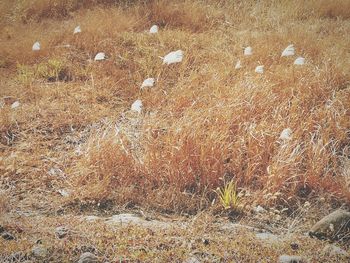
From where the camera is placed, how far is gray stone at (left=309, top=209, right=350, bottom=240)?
2695mm

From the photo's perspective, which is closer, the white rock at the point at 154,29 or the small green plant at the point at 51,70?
the small green plant at the point at 51,70

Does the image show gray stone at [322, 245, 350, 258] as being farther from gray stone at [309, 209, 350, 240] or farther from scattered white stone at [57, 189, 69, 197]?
scattered white stone at [57, 189, 69, 197]

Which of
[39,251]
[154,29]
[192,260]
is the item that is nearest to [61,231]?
[39,251]

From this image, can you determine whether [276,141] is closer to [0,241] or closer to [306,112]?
[306,112]

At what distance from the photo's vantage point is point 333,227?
271cm

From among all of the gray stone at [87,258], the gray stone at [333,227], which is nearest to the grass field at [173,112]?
the gray stone at [87,258]

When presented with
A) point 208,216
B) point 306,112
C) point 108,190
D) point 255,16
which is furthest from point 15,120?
point 255,16

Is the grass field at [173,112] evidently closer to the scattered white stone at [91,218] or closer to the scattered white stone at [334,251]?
the scattered white stone at [91,218]

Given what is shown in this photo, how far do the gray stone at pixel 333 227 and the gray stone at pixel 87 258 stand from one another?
1473 mm

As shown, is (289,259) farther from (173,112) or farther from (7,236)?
(173,112)

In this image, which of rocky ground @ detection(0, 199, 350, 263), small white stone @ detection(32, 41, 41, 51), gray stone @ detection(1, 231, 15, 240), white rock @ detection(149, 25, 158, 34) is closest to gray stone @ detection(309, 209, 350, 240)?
rocky ground @ detection(0, 199, 350, 263)

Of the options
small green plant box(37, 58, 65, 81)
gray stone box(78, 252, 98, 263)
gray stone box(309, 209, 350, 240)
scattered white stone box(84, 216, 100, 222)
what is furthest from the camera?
small green plant box(37, 58, 65, 81)

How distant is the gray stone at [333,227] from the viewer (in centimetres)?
270

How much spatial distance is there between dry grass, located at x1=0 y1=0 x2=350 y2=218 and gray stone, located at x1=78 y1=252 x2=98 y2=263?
735mm
